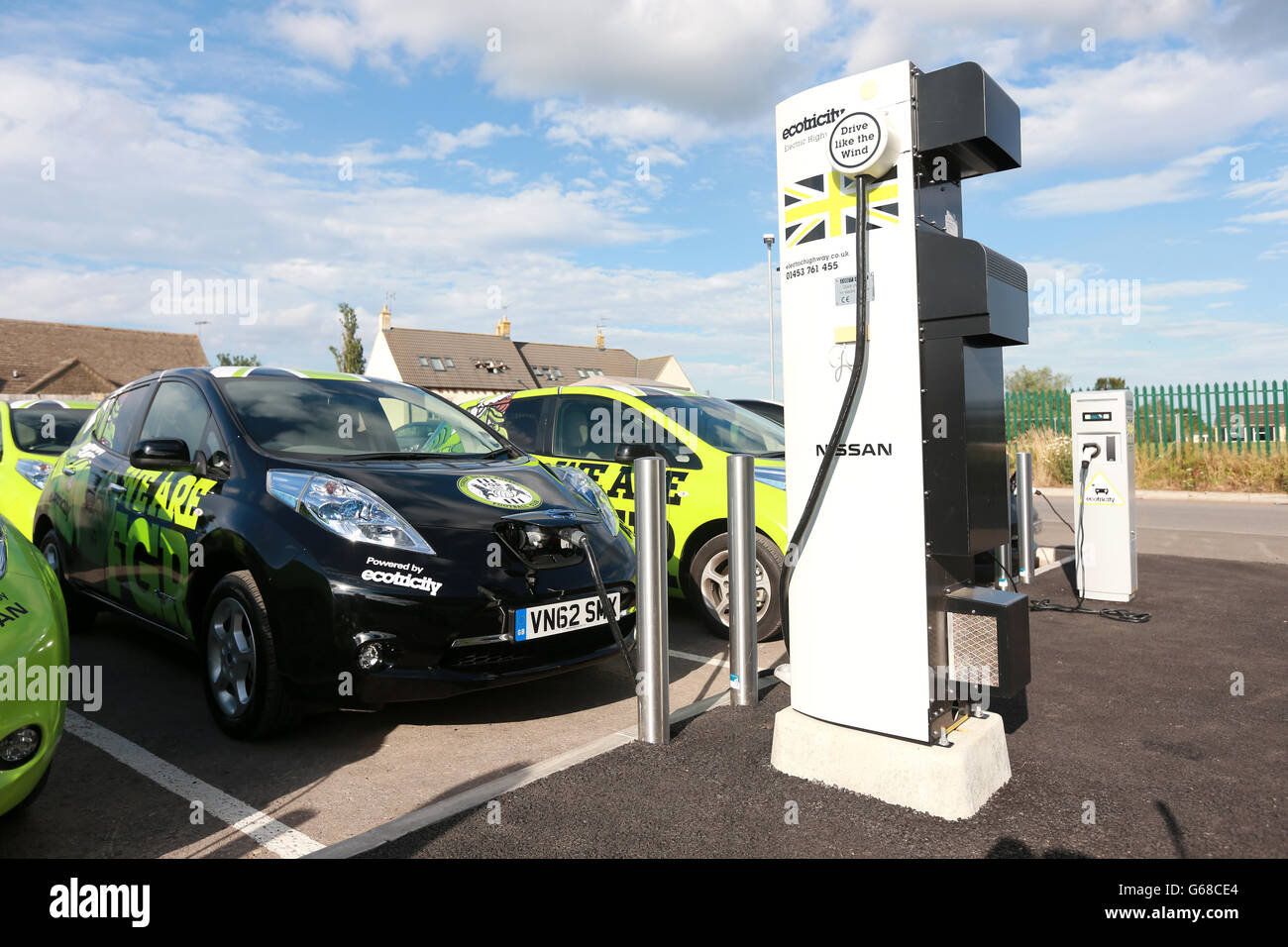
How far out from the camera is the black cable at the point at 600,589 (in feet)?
12.8

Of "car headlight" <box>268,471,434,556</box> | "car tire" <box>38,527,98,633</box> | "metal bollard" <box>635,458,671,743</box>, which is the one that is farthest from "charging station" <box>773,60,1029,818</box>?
"car tire" <box>38,527,98,633</box>

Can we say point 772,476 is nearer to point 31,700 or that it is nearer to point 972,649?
point 972,649

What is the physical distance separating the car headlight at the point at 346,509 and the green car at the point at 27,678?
1.03 metres

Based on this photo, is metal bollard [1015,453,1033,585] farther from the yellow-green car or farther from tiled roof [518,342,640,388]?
tiled roof [518,342,640,388]

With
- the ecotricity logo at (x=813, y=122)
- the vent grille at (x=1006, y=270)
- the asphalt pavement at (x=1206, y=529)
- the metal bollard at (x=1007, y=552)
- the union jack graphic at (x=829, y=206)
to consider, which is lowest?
the asphalt pavement at (x=1206, y=529)

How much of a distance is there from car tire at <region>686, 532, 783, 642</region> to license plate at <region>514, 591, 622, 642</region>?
59.5 inches

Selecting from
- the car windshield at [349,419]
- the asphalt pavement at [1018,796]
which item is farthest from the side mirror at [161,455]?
the asphalt pavement at [1018,796]

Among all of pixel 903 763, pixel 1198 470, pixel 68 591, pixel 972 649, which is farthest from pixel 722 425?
pixel 1198 470

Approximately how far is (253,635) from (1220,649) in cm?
519

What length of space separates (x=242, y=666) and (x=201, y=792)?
2.22 feet

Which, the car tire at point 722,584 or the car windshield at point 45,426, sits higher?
the car windshield at point 45,426

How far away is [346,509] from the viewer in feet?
12.0

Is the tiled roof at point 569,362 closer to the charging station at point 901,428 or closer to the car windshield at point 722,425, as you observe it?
the car windshield at point 722,425
